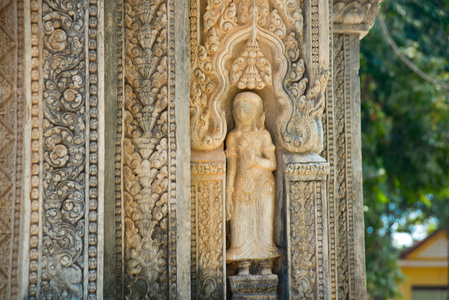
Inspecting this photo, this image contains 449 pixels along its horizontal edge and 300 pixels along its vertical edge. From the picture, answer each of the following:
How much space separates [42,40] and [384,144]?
26.5 ft

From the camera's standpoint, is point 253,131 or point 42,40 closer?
point 42,40

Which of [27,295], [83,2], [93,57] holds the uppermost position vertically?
[83,2]

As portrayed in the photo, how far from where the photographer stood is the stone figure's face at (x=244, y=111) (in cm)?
489

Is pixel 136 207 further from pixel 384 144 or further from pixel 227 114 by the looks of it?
pixel 384 144

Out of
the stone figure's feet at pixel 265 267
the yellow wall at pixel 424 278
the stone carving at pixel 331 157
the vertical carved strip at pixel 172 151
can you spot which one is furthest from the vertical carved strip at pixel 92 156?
the yellow wall at pixel 424 278

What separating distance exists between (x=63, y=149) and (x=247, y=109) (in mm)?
1615

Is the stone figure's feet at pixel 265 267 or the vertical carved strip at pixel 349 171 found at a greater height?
the vertical carved strip at pixel 349 171

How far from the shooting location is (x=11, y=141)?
411cm

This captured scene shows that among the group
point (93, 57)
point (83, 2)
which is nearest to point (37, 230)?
point (93, 57)

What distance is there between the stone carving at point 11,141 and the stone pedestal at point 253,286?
1.74m

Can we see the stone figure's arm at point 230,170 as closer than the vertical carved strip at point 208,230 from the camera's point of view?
No

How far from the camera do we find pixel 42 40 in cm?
408

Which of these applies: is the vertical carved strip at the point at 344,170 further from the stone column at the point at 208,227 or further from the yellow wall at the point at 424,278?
the yellow wall at the point at 424,278

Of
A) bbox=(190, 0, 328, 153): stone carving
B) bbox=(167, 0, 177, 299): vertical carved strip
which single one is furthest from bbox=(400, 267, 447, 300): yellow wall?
bbox=(167, 0, 177, 299): vertical carved strip
